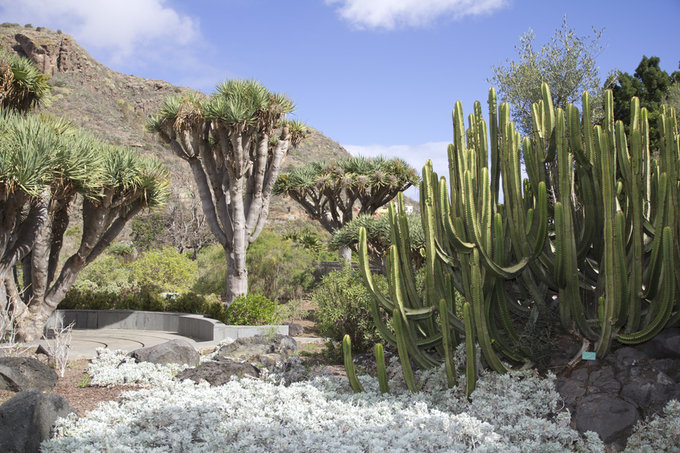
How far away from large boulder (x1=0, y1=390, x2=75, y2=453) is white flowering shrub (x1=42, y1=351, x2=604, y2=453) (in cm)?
13

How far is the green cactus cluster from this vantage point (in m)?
4.70

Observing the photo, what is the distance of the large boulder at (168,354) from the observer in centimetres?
780

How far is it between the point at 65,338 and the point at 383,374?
530 centimetres

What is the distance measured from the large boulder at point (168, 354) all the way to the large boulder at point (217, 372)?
1.31m

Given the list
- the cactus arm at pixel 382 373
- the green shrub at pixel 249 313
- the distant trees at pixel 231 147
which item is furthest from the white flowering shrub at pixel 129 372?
the distant trees at pixel 231 147

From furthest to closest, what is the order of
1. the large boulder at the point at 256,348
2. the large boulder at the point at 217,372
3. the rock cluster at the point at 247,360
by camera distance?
the large boulder at the point at 256,348 → the rock cluster at the point at 247,360 → the large boulder at the point at 217,372

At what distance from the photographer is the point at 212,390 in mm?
5480

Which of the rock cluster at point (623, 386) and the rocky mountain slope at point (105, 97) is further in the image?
the rocky mountain slope at point (105, 97)

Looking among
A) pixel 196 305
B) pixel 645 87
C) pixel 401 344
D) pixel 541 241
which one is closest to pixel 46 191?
pixel 196 305

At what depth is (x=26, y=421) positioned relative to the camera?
4.55 meters

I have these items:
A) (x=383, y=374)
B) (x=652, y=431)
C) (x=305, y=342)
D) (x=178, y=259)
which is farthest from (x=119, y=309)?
(x=652, y=431)

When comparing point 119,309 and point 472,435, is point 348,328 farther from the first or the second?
point 119,309

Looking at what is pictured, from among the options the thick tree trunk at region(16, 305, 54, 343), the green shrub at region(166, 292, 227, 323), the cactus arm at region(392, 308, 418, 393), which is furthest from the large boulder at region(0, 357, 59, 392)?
the green shrub at region(166, 292, 227, 323)

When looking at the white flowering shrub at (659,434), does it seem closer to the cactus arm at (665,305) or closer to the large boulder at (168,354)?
the cactus arm at (665,305)
